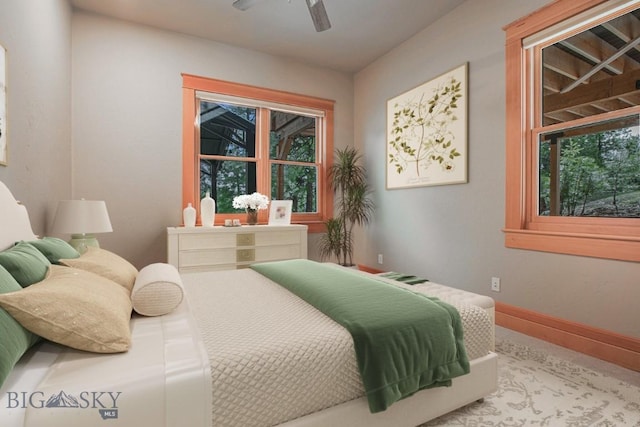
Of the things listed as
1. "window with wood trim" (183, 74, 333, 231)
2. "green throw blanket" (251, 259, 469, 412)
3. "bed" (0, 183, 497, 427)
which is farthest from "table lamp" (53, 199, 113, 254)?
"green throw blanket" (251, 259, 469, 412)

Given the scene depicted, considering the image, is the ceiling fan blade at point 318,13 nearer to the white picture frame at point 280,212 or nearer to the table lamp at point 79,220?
the white picture frame at point 280,212

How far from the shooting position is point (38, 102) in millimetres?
2145

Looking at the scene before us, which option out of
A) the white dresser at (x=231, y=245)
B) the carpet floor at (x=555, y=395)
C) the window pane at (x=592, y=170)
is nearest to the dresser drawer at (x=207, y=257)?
the white dresser at (x=231, y=245)

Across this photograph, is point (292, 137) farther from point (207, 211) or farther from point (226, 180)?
point (207, 211)

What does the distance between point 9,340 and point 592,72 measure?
10.8ft

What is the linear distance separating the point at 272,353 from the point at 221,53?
363 centimetres

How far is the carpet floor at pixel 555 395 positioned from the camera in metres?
1.45

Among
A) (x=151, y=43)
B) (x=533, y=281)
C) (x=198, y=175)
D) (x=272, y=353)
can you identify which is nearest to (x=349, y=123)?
(x=198, y=175)

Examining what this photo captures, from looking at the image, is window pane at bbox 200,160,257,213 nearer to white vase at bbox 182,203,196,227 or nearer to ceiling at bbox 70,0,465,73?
white vase at bbox 182,203,196,227

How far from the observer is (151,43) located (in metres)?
3.34

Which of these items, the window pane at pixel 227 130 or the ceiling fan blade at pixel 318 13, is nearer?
the ceiling fan blade at pixel 318 13

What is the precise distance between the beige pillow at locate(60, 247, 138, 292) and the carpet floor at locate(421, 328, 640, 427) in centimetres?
150

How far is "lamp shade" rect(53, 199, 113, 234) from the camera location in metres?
2.23

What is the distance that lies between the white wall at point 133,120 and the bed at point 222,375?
70.4 inches
